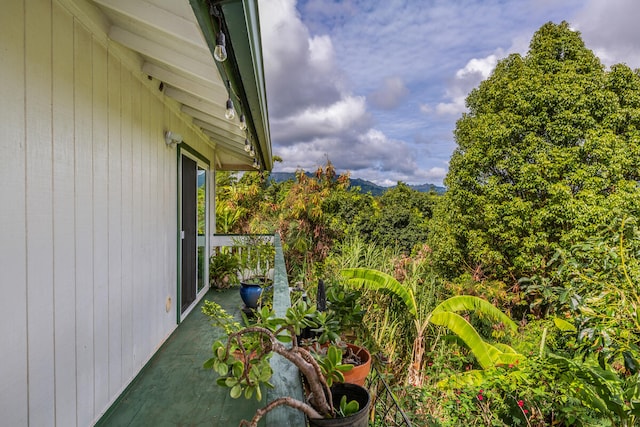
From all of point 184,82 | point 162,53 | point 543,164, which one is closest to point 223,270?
point 184,82

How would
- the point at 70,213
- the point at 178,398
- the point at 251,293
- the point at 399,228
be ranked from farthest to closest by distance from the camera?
1. the point at 399,228
2. the point at 251,293
3. the point at 178,398
4. the point at 70,213

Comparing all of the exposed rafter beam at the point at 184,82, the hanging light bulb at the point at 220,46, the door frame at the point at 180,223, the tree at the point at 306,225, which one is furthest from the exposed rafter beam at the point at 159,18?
the tree at the point at 306,225

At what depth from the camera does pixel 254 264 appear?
19.8 feet

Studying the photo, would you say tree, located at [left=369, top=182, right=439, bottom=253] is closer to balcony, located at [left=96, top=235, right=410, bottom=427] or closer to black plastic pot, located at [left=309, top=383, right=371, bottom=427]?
balcony, located at [left=96, top=235, right=410, bottom=427]

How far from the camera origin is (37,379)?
177 centimetres

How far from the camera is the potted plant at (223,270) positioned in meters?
6.52

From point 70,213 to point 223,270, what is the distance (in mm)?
4654

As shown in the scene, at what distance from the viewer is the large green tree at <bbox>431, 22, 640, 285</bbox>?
874cm

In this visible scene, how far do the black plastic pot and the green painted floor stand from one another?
1.64m

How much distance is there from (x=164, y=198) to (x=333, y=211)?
22.1 feet

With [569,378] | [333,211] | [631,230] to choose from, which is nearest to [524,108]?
[333,211]

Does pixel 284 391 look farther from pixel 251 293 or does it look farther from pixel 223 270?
pixel 223 270

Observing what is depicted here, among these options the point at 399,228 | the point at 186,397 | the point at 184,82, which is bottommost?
the point at 186,397

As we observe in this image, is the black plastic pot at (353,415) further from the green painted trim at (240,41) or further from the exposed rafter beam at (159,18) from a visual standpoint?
the exposed rafter beam at (159,18)
